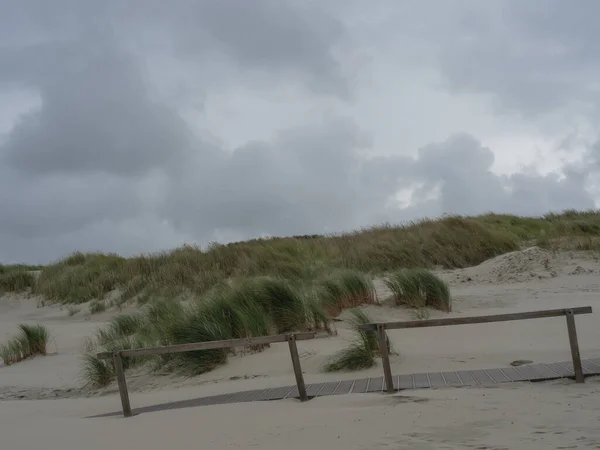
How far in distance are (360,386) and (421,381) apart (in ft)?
2.17

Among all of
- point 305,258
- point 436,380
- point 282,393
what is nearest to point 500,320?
point 436,380

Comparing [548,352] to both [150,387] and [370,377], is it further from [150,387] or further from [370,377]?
[150,387]

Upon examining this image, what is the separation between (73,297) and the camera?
807 inches

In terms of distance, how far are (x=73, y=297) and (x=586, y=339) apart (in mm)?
15620

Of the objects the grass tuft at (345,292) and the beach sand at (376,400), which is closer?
the beach sand at (376,400)

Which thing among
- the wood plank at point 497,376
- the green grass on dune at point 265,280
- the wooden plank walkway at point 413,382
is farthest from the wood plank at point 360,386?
the wood plank at point 497,376

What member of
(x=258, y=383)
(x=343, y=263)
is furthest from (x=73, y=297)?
(x=258, y=383)

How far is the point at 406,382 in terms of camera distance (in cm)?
729

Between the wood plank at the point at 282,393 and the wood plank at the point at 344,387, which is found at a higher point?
the wood plank at the point at 282,393

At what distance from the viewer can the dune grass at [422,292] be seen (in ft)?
39.1

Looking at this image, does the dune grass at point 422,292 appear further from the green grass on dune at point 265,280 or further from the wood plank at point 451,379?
the wood plank at point 451,379

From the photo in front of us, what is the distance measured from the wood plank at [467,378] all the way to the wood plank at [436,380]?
0.21 metres

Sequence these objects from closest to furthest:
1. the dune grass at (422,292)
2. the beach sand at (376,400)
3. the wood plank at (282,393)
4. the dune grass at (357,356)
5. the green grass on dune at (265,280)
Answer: the beach sand at (376,400) < the wood plank at (282,393) < the dune grass at (357,356) < the green grass on dune at (265,280) < the dune grass at (422,292)

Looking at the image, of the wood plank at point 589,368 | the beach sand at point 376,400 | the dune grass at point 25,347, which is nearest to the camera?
the beach sand at point 376,400
